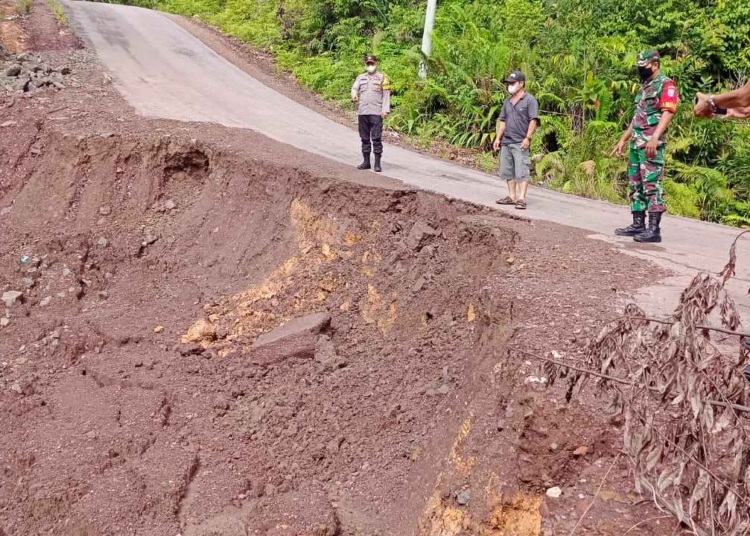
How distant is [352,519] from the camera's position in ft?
17.0

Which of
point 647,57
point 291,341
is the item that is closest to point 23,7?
point 291,341

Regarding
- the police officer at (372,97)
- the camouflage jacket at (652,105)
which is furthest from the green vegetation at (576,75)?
the camouflage jacket at (652,105)

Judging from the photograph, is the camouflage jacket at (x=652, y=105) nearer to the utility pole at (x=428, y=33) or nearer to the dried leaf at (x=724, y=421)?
the dried leaf at (x=724, y=421)

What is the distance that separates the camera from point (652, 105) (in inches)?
271

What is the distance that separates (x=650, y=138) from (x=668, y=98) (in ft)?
1.39

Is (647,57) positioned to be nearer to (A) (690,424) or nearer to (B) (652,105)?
(B) (652,105)

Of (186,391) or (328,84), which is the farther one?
(328,84)

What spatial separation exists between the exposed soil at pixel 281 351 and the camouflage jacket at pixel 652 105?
1283mm

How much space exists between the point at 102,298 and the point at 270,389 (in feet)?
11.9

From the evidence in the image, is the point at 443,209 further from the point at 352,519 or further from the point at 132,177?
the point at 132,177

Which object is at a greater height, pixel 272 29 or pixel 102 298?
pixel 272 29

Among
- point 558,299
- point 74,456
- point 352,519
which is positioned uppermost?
point 558,299

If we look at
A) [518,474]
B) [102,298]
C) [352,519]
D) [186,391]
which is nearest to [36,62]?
[102,298]

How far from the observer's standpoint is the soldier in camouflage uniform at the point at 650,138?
6.75 m
